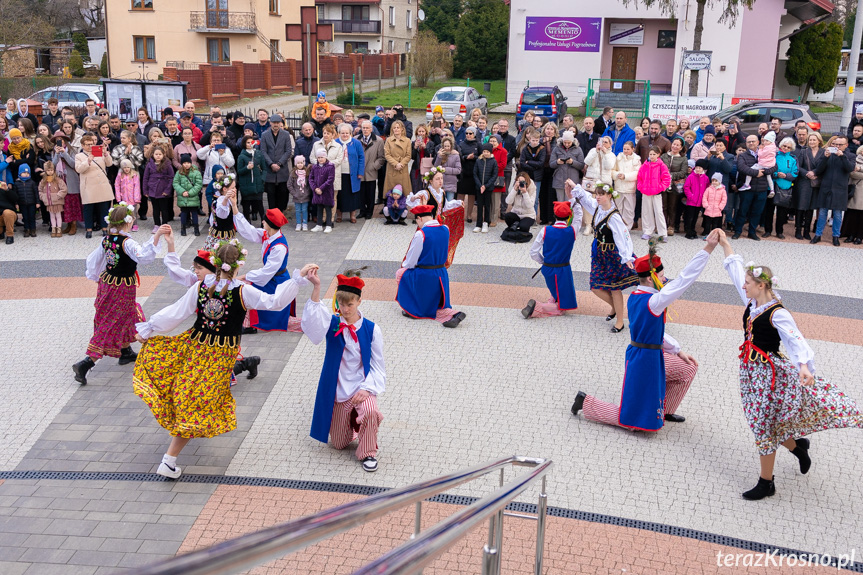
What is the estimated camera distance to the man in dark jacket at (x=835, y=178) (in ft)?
43.8

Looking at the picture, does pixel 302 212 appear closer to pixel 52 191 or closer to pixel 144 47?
pixel 52 191

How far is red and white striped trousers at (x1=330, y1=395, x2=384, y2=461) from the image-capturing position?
6492 mm

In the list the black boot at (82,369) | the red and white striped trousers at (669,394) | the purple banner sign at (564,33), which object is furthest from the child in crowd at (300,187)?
the purple banner sign at (564,33)

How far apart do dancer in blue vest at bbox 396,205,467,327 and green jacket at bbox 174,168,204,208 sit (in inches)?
201

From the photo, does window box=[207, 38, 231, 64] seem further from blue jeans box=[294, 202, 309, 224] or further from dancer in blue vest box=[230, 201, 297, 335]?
dancer in blue vest box=[230, 201, 297, 335]

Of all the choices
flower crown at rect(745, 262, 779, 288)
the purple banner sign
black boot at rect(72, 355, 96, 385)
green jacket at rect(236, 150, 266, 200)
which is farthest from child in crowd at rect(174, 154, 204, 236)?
the purple banner sign

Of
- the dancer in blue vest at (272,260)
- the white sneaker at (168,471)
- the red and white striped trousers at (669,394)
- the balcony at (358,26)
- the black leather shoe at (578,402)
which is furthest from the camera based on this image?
the balcony at (358,26)

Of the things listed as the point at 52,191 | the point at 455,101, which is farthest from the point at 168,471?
the point at 455,101

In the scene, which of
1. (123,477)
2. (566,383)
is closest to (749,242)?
(566,383)

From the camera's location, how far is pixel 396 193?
47.0ft

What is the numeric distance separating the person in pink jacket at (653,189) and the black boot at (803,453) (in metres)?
7.45

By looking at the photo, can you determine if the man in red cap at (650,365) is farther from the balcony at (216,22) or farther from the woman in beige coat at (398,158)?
the balcony at (216,22)

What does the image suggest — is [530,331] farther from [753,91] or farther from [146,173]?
[753,91]

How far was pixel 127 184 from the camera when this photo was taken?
541 inches
